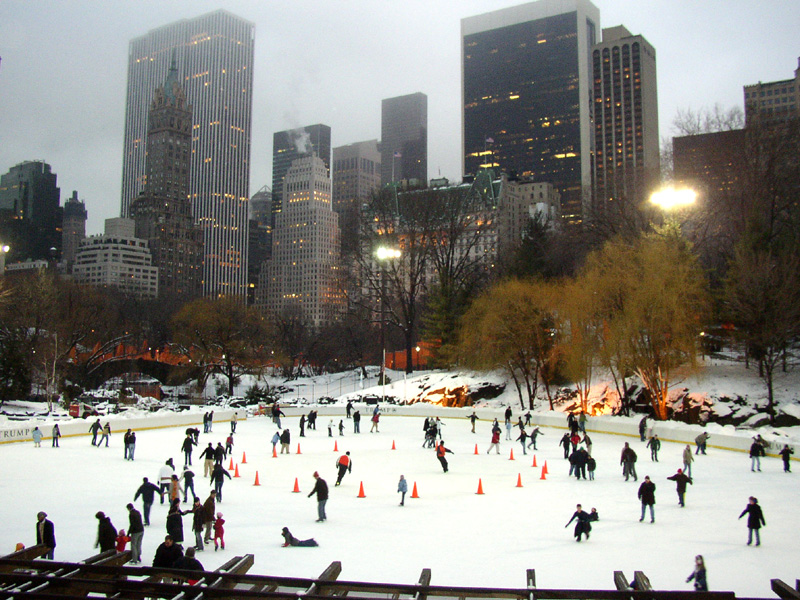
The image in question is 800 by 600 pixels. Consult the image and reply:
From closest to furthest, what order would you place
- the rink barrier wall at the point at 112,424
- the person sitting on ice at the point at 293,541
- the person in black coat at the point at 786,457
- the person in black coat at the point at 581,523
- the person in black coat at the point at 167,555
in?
the person in black coat at the point at 167,555 < the person sitting on ice at the point at 293,541 < the person in black coat at the point at 581,523 < the person in black coat at the point at 786,457 < the rink barrier wall at the point at 112,424

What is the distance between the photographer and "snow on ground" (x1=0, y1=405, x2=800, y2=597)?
1082 centimetres

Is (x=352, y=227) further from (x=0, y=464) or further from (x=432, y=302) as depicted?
(x=0, y=464)

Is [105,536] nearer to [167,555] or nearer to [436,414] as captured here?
[167,555]

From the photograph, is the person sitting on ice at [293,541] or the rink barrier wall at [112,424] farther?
the rink barrier wall at [112,424]

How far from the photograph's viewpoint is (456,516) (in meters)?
14.7

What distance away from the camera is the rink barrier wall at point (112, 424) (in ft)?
90.3

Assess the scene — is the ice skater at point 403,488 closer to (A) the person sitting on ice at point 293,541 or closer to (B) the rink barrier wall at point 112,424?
(A) the person sitting on ice at point 293,541

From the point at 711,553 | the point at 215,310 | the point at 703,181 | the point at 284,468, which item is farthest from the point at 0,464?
the point at 703,181

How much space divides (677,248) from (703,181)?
14.3 m

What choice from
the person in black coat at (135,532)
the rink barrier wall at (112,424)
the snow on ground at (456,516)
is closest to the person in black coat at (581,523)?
the snow on ground at (456,516)

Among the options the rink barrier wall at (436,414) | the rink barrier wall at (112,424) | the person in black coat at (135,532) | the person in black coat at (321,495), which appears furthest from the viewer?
the rink barrier wall at (112,424)

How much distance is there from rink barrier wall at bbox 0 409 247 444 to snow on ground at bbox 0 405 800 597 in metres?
2.70

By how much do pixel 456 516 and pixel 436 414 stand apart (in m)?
29.1

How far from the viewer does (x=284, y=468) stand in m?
21.4
